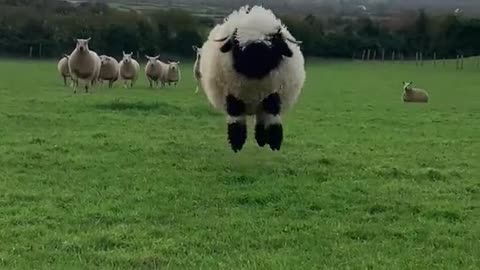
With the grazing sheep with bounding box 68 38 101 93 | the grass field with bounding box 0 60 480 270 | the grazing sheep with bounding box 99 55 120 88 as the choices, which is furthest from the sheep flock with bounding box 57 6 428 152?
the grazing sheep with bounding box 99 55 120 88

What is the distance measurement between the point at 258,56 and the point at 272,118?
0.96m

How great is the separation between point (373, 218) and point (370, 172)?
9.26 feet

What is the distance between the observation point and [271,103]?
36.8 ft

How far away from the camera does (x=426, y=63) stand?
67688 mm

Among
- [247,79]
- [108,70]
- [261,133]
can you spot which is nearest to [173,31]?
[108,70]

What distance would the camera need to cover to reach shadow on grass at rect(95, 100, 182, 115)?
1961 centimetres

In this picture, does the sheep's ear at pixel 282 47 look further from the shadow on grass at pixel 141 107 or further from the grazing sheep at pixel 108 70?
the grazing sheep at pixel 108 70

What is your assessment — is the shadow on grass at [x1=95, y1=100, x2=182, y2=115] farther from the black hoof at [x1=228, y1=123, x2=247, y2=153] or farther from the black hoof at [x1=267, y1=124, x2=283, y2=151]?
the black hoof at [x1=267, y1=124, x2=283, y2=151]

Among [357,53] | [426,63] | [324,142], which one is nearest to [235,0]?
[357,53]

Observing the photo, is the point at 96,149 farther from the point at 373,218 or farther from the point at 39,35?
the point at 39,35

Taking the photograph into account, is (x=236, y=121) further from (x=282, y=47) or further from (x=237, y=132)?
(x=282, y=47)

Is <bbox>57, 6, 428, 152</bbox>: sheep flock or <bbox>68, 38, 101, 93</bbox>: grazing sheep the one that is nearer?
<bbox>57, 6, 428, 152</bbox>: sheep flock

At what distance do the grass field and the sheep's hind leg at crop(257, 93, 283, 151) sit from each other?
0.42 metres

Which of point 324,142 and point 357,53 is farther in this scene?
point 357,53
